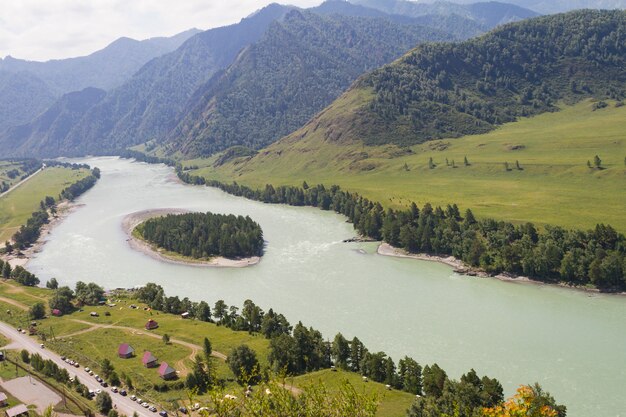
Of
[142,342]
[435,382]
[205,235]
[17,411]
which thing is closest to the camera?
[435,382]

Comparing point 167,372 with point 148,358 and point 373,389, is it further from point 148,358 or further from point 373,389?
point 373,389

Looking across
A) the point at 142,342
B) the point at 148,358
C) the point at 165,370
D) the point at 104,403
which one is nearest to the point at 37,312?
the point at 142,342

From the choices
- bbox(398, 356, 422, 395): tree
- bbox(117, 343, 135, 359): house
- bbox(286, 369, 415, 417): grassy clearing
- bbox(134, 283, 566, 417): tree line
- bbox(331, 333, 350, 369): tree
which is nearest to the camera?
bbox(134, 283, 566, 417): tree line

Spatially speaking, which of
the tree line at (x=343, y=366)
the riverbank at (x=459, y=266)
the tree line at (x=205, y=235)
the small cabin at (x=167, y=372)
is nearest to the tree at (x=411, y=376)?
the tree line at (x=343, y=366)

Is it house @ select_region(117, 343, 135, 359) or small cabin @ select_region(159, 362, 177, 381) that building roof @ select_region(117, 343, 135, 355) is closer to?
house @ select_region(117, 343, 135, 359)

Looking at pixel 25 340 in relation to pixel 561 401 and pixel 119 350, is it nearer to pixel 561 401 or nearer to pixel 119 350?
pixel 119 350

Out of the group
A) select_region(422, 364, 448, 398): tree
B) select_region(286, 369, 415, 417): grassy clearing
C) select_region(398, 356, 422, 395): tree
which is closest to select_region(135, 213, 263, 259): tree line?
select_region(286, 369, 415, 417): grassy clearing
